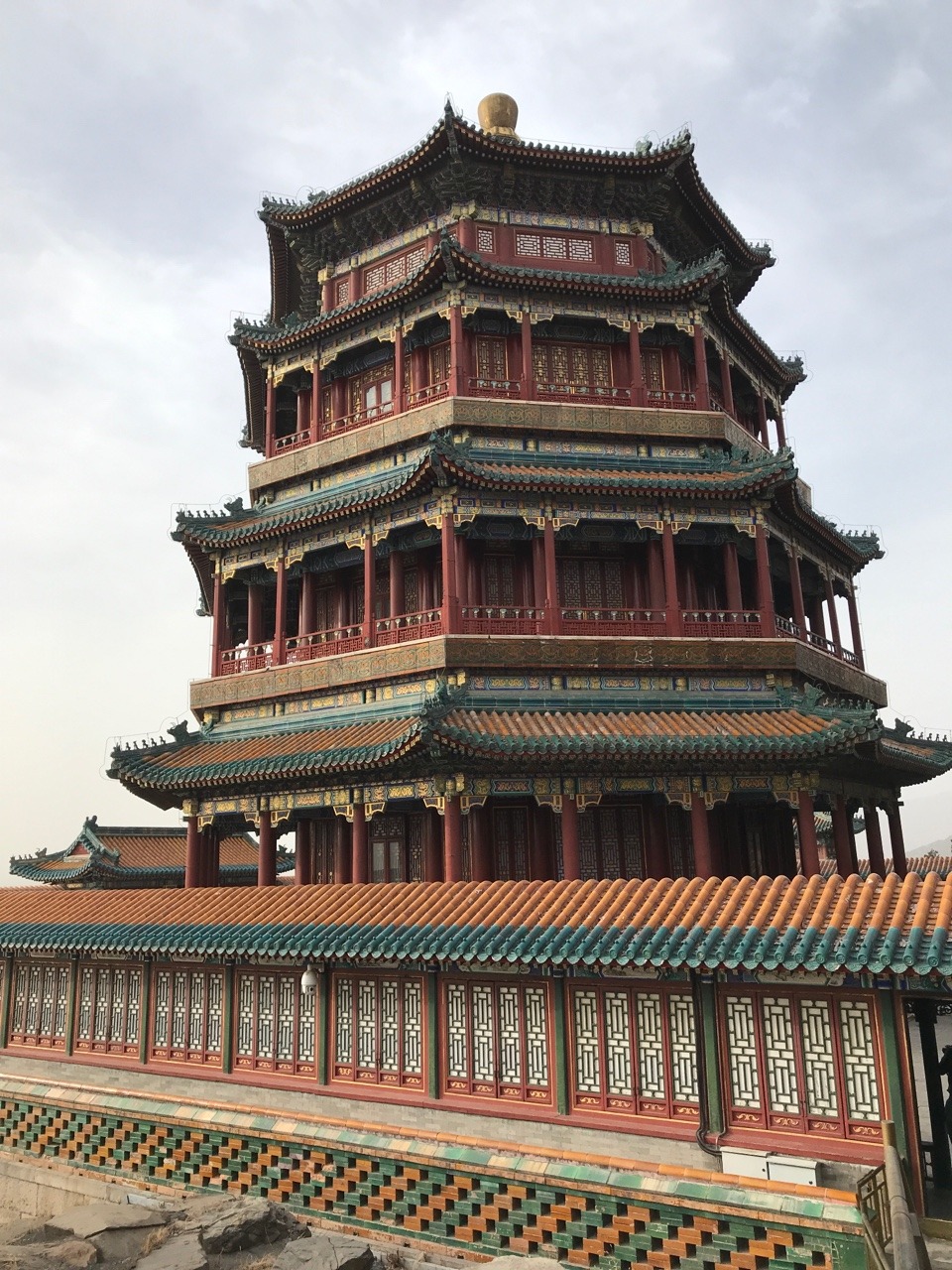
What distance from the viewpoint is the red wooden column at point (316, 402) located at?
78.6 ft

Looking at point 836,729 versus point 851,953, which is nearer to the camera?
point 851,953

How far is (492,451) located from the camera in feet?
70.0

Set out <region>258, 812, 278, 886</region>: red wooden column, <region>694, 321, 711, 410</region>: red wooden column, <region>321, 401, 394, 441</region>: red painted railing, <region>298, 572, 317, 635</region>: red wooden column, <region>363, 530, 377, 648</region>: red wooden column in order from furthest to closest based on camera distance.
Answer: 1. <region>321, 401, 394, 441</region>: red painted railing
2. <region>298, 572, 317, 635</region>: red wooden column
3. <region>694, 321, 711, 410</region>: red wooden column
4. <region>363, 530, 377, 648</region>: red wooden column
5. <region>258, 812, 278, 886</region>: red wooden column

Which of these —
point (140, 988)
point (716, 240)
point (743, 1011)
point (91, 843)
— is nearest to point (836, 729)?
point (743, 1011)

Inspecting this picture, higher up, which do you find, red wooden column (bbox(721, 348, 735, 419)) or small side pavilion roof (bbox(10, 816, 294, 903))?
red wooden column (bbox(721, 348, 735, 419))

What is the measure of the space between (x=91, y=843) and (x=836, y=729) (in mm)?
26388

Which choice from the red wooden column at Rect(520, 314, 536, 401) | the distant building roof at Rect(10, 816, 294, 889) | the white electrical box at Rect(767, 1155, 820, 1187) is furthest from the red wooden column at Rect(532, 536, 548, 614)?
the distant building roof at Rect(10, 816, 294, 889)

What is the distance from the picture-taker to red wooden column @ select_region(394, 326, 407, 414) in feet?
73.4

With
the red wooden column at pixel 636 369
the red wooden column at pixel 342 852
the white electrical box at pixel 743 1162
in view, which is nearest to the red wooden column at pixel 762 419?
the red wooden column at pixel 636 369

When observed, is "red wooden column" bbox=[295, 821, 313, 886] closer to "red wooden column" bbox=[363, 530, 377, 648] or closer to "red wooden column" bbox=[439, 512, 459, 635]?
"red wooden column" bbox=[363, 530, 377, 648]

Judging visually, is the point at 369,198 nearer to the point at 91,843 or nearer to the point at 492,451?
the point at 492,451

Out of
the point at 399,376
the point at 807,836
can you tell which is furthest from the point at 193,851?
the point at 807,836

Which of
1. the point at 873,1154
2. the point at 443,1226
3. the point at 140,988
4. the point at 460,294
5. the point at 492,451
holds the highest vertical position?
the point at 460,294

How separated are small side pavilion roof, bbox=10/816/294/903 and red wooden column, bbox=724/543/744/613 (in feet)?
67.2
